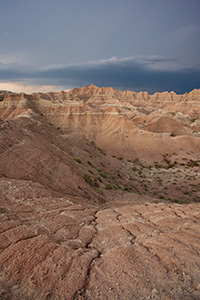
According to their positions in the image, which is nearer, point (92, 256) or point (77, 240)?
point (92, 256)

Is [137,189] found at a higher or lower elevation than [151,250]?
lower

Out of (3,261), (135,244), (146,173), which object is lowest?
(146,173)

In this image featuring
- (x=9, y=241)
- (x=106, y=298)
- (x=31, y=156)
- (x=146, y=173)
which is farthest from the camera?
(x=146, y=173)

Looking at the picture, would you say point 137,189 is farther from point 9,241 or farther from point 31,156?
point 9,241

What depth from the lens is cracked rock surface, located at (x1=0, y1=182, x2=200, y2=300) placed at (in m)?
2.80

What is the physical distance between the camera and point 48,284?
2.83 m

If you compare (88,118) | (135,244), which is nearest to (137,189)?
(135,244)

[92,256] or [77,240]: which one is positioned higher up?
[92,256]

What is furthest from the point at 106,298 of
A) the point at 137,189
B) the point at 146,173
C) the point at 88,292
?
the point at 146,173

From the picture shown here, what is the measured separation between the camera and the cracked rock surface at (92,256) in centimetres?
280

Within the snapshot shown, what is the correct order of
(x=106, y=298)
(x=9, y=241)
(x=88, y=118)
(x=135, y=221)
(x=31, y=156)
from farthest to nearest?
1. (x=88, y=118)
2. (x=31, y=156)
3. (x=135, y=221)
4. (x=9, y=241)
5. (x=106, y=298)

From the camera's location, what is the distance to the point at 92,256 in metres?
3.55

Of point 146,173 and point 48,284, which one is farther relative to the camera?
point 146,173

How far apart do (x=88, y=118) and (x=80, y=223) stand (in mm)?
35642
